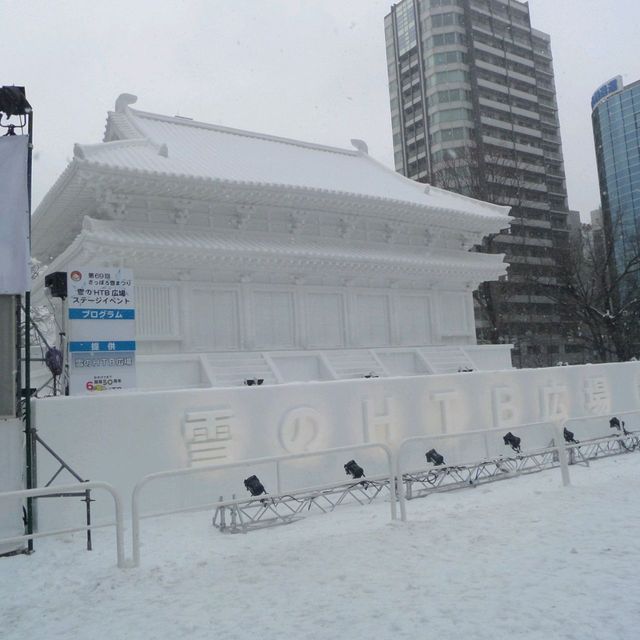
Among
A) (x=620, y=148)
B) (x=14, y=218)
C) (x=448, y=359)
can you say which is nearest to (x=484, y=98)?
(x=620, y=148)

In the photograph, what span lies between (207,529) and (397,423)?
167 inches

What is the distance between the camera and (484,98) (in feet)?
202

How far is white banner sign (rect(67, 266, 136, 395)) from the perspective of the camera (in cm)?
789

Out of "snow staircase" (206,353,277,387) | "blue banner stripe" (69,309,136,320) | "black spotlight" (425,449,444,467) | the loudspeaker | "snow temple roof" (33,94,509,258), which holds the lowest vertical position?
"black spotlight" (425,449,444,467)

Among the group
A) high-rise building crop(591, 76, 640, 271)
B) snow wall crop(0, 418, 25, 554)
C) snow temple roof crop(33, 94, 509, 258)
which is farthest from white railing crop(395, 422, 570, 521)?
high-rise building crop(591, 76, 640, 271)

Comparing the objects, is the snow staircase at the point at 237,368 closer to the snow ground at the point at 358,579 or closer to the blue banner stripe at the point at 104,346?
the blue banner stripe at the point at 104,346

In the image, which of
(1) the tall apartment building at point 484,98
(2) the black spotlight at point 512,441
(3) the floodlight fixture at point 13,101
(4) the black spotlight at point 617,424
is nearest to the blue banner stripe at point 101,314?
(3) the floodlight fixture at point 13,101

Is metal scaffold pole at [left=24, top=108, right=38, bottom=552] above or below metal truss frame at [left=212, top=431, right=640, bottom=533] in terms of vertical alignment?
above

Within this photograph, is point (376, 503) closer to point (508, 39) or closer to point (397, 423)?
point (397, 423)

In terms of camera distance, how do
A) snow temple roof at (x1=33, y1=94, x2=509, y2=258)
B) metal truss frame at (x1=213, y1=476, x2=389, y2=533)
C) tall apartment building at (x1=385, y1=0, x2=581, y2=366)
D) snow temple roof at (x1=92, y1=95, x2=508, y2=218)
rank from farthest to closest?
tall apartment building at (x1=385, y1=0, x2=581, y2=366) < snow temple roof at (x1=92, y1=95, x2=508, y2=218) < snow temple roof at (x1=33, y1=94, x2=509, y2=258) < metal truss frame at (x1=213, y1=476, x2=389, y2=533)

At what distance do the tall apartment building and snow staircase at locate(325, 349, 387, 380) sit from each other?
41356 mm

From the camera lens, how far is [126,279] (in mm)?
8359

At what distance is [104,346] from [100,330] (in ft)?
0.73

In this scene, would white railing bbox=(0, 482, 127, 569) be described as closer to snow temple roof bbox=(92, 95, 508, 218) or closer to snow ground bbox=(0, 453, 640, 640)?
snow ground bbox=(0, 453, 640, 640)
